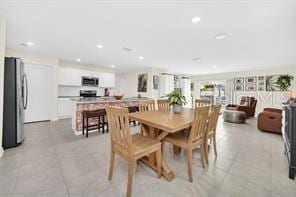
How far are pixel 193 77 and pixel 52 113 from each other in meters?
8.23

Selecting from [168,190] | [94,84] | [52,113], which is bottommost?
[168,190]

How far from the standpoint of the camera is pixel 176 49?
4.01m

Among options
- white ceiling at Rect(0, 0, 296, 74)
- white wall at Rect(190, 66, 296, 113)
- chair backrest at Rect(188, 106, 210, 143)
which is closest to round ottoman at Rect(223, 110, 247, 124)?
white ceiling at Rect(0, 0, 296, 74)

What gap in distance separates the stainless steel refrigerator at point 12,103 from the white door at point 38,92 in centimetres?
230

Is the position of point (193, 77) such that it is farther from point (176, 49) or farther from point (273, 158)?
point (273, 158)

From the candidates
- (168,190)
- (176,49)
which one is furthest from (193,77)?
(168,190)

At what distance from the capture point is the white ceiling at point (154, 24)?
2.03 m

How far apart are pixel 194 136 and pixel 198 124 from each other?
0.56 feet

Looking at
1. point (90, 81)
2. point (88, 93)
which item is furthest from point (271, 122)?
point (88, 93)

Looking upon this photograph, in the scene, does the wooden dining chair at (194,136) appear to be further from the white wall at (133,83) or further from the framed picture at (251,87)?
the framed picture at (251,87)

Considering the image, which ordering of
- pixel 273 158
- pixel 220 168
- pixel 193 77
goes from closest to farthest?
pixel 220 168 < pixel 273 158 < pixel 193 77

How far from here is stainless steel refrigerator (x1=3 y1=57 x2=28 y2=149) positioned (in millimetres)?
2627

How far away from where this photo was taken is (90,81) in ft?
20.5

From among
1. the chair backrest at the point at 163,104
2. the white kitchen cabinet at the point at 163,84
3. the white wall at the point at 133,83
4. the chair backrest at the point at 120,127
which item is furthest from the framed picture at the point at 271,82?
the chair backrest at the point at 120,127
